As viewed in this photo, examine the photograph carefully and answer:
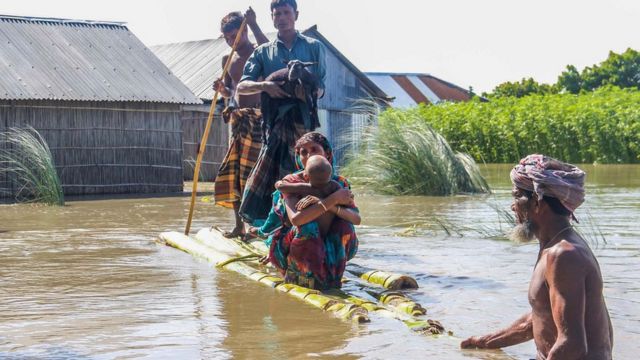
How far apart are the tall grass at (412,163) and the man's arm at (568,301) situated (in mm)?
11902

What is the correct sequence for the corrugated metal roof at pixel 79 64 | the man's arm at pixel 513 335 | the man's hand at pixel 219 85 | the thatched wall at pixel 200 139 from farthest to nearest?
the thatched wall at pixel 200 139 → the corrugated metal roof at pixel 79 64 → the man's hand at pixel 219 85 → the man's arm at pixel 513 335

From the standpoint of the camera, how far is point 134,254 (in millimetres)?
8430

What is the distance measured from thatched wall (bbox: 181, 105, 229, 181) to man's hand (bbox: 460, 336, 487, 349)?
1863 centimetres

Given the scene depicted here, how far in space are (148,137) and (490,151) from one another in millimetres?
16700

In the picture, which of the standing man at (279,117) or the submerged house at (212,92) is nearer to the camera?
the standing man at (279,117)

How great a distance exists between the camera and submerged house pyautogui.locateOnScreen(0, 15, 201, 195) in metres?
17.4

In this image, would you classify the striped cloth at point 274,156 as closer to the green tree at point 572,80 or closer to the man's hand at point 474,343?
the man's hand at point 474,343

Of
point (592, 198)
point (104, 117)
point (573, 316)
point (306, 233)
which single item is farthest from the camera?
point (104, 117)

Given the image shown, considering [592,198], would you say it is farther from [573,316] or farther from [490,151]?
[490,151]

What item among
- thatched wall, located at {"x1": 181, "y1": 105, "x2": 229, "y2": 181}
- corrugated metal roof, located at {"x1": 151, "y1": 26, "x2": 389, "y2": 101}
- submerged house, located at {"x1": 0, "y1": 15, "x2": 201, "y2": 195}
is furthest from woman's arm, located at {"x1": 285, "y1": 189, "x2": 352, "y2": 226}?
corrugated metal roof, located at {"x1": 151, "y1": 26, "x2": 389, "y2": 101}

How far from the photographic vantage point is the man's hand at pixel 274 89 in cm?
776

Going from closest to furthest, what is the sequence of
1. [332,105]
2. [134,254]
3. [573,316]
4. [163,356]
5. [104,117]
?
[573,316], [163,356], [134,254], [104,117], [332,105]

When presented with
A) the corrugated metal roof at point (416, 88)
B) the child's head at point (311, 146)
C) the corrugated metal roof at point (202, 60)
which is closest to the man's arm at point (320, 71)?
the child's head at point (311, 146)

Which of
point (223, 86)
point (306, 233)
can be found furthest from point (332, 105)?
point (306, 233)
